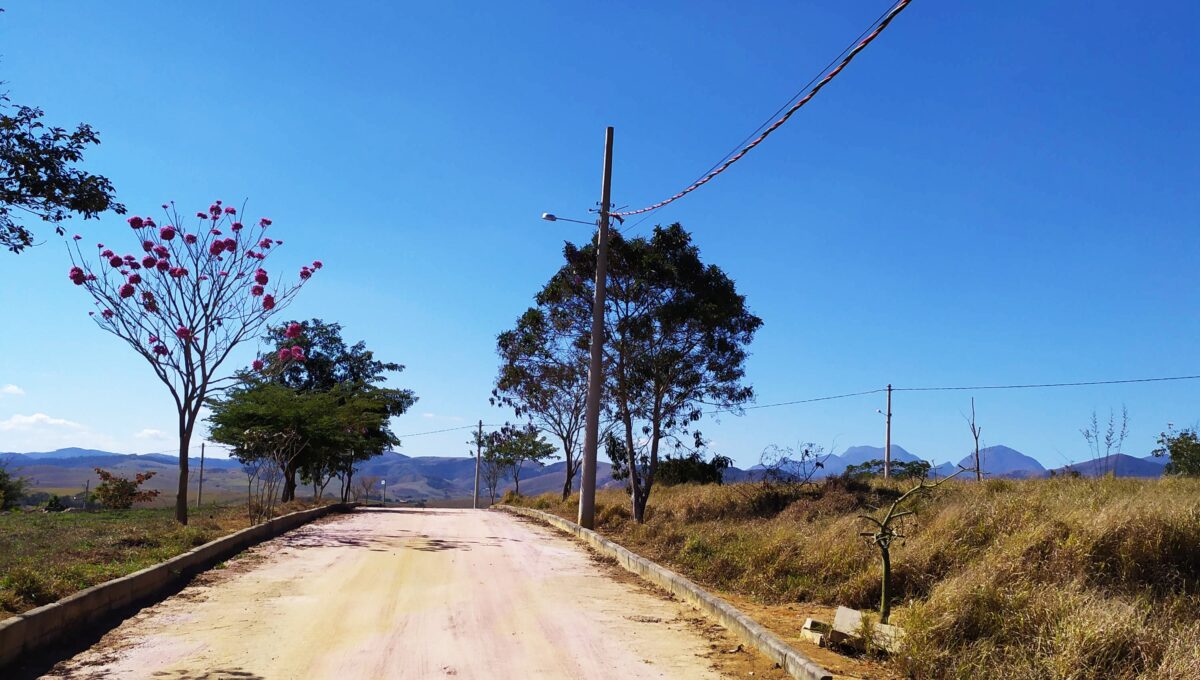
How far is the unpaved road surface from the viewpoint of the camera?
6.61 meters

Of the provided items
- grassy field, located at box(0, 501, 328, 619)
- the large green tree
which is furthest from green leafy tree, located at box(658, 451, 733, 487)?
grassy field, located at box(0, 501, 328, 619)

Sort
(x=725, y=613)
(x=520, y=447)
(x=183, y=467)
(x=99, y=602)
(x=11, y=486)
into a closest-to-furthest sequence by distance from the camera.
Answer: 1. (x=99, y=602)
2. (x=725, y=613)
3. (x=183, y=467)
4. (x=11, y=486)
5. (x=520, y=447)

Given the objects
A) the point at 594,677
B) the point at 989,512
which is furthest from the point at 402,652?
the point at 989,512

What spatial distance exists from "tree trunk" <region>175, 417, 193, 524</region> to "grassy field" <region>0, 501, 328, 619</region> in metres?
0.48

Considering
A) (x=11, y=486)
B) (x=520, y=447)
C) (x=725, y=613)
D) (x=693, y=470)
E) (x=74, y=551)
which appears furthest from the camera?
(x=520, y=447)

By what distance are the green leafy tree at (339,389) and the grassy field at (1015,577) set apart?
56.3 feet

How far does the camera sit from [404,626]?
8148 mm

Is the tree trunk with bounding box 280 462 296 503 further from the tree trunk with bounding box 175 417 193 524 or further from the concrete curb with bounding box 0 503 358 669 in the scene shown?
the concrete curb with bounding box 0 503 358 669

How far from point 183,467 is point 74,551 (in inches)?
278

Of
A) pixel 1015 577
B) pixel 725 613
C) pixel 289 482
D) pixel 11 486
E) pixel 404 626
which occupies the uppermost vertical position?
pixel 1015 577

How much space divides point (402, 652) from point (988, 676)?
4.33 m

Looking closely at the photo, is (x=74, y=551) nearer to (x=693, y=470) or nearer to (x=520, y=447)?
(x=693, y=470)

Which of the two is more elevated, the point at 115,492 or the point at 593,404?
the point at 593,404

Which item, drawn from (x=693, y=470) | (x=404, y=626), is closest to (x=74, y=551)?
(x=404, y=626)
